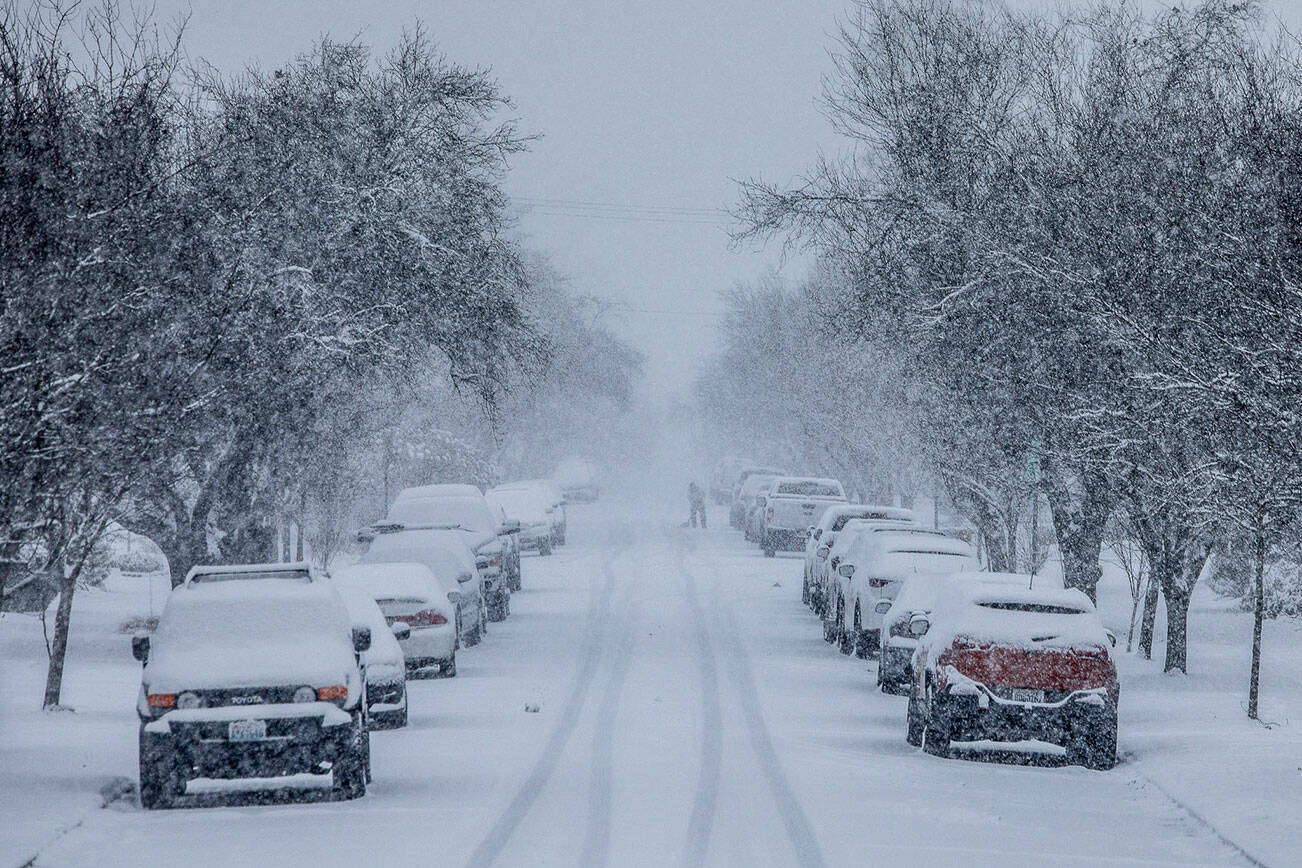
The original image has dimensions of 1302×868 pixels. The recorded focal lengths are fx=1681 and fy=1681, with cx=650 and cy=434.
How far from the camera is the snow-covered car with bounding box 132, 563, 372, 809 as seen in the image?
11.7 meters

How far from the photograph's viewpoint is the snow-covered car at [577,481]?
3000 inches

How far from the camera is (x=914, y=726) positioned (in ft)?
49.8

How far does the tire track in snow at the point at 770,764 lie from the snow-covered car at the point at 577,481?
171ft

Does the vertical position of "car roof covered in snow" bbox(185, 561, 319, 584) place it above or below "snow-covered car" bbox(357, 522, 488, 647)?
above

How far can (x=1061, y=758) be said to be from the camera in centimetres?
1477

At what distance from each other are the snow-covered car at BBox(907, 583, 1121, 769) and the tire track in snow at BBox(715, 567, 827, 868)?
1621 mm

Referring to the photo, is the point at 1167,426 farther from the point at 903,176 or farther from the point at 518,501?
the point at 518,501

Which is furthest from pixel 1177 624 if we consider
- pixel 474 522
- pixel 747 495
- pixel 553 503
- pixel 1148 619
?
pixel 747 495

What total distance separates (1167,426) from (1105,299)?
59.9 inches

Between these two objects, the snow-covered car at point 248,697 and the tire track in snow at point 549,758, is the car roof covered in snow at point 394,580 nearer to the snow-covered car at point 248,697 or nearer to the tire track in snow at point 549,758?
the tire track in snow at point 549,758

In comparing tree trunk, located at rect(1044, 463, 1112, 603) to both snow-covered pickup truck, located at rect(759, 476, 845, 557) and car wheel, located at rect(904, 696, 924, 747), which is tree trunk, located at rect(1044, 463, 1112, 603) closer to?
car wheel, located at rect(904, 696, 924, 747)

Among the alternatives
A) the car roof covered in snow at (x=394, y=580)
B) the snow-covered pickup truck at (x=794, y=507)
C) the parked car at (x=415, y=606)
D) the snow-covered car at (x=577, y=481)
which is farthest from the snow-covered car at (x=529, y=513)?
the snow-covered car at (x=577, y=481)

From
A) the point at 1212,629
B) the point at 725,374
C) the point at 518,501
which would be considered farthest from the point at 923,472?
the point at 725,374

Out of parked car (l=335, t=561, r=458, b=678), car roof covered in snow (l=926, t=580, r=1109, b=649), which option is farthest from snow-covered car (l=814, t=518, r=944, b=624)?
car roof covered in snow (l=926, t=580, r=1109, b=649)
